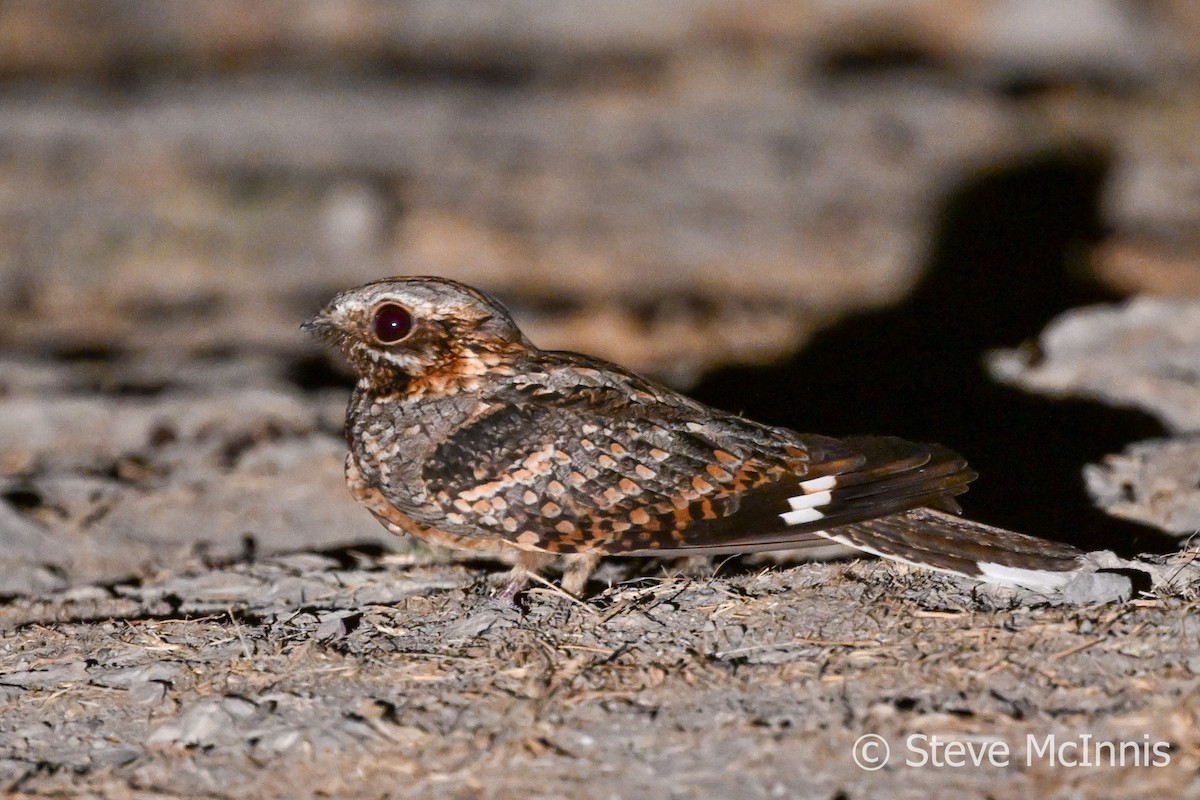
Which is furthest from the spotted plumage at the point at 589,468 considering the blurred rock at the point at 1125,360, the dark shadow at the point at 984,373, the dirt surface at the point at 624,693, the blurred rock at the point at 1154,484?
the blurred rock at the point at 1125,360

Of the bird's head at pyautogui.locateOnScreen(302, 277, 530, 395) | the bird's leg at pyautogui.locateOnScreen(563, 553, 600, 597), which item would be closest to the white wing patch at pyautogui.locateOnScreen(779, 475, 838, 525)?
the bird's leg at pyautogui.locateOnScreen(563, 553, 600, 597)

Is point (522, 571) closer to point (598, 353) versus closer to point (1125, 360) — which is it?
point (1125, 360)

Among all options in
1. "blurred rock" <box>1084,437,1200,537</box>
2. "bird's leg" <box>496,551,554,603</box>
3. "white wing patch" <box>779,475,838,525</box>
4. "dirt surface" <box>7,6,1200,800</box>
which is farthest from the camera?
"blurred rock" <box>1084,437,1200,537</box>

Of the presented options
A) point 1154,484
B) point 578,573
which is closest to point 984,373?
point 1154,484

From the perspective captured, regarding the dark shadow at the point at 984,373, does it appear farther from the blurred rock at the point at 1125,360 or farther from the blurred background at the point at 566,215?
the blurred rock at the point at 1125,360

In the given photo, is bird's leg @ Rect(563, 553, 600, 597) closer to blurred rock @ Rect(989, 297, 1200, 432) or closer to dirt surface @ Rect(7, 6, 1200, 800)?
dirt surface @ Rect(7, 6, 1200, 800)
